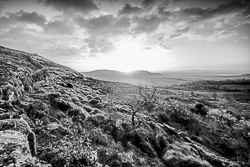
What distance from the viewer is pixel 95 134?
14.4 meters

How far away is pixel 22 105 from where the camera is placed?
12.5 meters

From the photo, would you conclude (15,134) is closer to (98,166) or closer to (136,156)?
(98,166)

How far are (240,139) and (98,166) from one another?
28.7m

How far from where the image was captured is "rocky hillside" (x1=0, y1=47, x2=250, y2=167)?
7887 mm

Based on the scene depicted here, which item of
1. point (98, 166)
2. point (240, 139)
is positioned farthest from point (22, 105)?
point (240, 139)

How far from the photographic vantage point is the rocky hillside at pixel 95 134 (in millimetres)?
7887

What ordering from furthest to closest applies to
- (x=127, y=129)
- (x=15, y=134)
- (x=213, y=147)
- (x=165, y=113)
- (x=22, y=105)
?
(x=165, y=113) → (x=213, y=147) → (x=127, y=129) → (x=22, y=105) → (x=15, y=134)

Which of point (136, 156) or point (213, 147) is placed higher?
point (136, 156)

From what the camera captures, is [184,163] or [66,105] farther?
[66,105]

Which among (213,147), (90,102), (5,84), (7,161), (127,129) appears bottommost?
(213,147)

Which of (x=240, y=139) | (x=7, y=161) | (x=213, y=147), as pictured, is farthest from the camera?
(x=240, y=139)

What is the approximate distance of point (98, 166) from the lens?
9000 mm

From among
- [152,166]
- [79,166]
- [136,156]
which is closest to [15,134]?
[79,166]

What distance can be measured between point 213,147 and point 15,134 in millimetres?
28004
